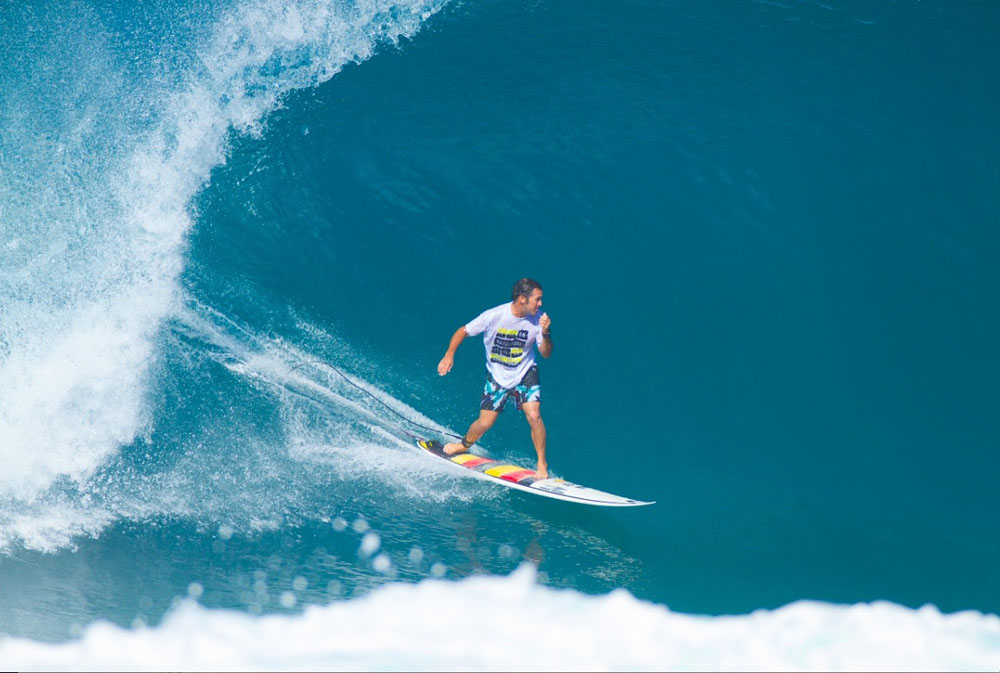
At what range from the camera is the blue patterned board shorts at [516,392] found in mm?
6746

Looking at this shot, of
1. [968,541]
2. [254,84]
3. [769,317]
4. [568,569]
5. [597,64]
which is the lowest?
[568,569]

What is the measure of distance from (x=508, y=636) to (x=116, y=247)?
5912 mm

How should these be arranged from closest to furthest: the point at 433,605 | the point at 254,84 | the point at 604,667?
the point at 604,667 < the point at 433,605 < the point at 254,84

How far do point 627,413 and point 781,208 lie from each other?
9.38 ft

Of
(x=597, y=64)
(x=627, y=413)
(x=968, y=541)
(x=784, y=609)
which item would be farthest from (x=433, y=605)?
(x=597, y=64)

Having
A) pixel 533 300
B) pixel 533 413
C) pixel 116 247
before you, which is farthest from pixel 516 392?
pixel 116 247

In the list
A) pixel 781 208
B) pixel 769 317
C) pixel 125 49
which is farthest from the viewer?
pixel 125 49

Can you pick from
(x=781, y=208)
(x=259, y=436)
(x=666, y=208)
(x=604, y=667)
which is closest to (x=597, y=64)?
(x=666, y=208)

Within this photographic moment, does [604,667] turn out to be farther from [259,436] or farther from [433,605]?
[259,436]

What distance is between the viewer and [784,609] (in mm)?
5625

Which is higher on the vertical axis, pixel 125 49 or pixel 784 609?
pixel 125 49

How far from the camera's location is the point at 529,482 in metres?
6.77

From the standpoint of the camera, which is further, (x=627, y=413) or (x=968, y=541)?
(x=627, y=413)

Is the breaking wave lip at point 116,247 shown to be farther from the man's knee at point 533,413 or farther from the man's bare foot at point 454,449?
the man's knee at point 533,413
